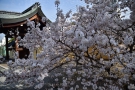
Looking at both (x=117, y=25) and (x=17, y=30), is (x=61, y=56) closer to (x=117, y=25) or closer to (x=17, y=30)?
(x=117, y=25)

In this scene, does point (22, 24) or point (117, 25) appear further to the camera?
point (22, 24)

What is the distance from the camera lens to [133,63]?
7.97 ft

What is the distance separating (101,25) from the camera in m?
3.08

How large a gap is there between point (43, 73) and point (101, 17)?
1527 millimetres

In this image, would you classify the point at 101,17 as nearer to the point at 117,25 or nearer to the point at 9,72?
the point at 117,25

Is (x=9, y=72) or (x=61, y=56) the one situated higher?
(x=61, y=56)

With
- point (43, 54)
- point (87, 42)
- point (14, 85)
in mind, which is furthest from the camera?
point (14, 85)

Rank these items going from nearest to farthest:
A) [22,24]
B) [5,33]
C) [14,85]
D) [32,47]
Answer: [32,47] → [14,85] → [22,24] → [5,33]

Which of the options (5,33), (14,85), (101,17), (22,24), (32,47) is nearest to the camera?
(101,17)

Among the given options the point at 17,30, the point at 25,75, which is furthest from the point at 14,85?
the point at 17,30

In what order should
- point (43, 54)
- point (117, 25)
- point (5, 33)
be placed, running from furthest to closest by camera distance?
point (5, 33)
point (117, 25)
point (43, 54)

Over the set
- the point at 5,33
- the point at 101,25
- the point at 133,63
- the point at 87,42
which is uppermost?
the point at 5,33

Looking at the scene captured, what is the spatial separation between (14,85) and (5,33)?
380 inches

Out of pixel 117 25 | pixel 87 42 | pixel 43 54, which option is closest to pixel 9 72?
pixel 43 54
